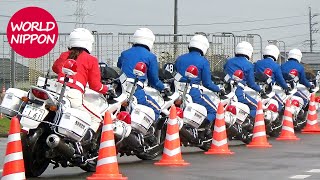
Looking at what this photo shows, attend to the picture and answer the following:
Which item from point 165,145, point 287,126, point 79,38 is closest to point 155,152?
point 165,145

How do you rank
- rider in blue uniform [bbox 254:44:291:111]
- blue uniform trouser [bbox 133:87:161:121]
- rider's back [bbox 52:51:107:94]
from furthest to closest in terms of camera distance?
rider in blue uniform [bbox 254:44:291:111], blue uniform trouser [bbox 133:87:161:121], rider's back [bbox 52:51:107:94]

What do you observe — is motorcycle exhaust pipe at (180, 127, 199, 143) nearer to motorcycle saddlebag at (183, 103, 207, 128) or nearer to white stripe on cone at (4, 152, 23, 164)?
motorcycle saddlebag at (183, 103, 207, 128)

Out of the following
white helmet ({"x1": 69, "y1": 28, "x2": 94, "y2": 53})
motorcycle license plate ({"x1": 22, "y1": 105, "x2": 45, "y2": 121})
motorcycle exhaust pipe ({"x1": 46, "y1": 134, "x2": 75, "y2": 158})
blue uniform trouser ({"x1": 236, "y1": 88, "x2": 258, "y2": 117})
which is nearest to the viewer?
motorcycle license plate ({"x1": 22, "y1": 105, "x2": 45, "y2": 121})

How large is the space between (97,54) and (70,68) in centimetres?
1339

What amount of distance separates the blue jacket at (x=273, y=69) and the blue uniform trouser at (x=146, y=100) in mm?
8018

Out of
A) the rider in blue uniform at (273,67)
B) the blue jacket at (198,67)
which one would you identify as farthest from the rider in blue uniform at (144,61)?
the rider in blue uniform at (273,67)

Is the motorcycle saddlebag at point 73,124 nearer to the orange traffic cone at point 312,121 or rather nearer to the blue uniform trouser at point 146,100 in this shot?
the blue uniform trouser at point 146,100

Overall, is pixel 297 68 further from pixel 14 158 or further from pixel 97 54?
pixel 14 158

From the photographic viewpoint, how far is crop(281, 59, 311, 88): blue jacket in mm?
25000

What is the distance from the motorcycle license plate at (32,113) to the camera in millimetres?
12125

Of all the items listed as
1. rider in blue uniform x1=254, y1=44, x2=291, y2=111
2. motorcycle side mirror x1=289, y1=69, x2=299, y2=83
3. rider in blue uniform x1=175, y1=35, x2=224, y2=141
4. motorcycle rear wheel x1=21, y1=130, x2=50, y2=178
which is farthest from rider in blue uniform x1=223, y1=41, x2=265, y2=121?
motorcycle rear wheel x1=21, y1=130, x2=50, y2=178

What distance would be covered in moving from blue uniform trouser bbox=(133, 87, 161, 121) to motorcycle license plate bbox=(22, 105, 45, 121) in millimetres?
3512

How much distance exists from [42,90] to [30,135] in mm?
642

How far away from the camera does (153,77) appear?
51.9 ft
